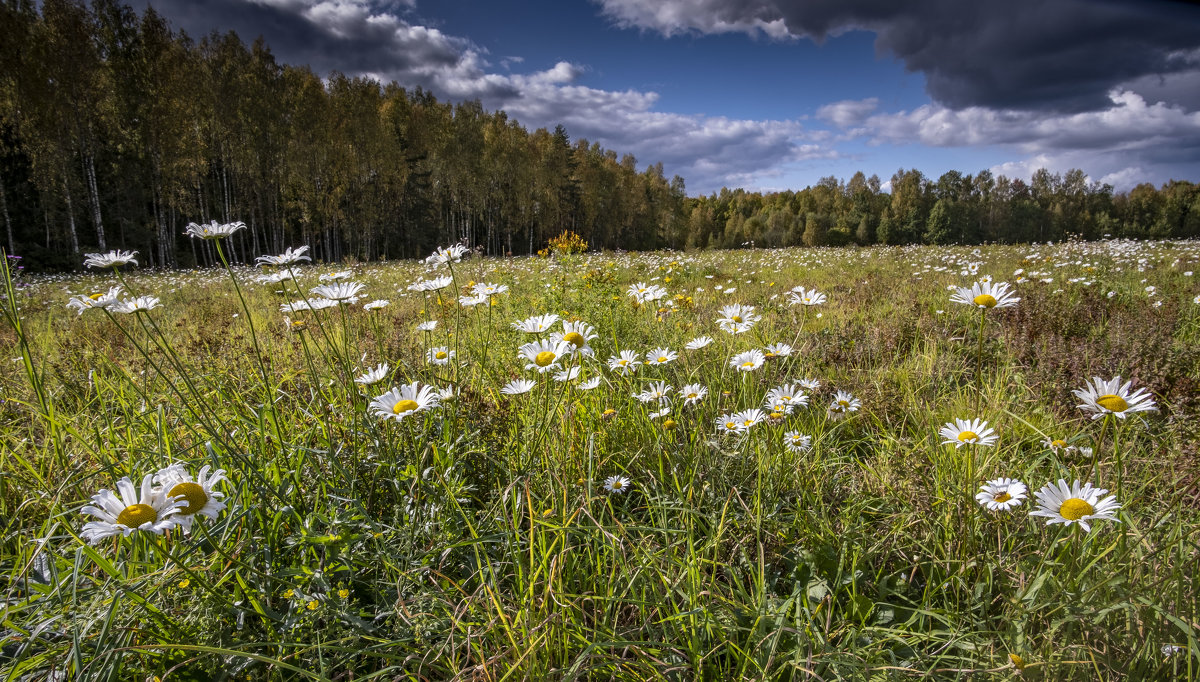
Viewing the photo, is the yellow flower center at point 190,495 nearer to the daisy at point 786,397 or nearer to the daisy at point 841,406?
the daisy at point 786,397

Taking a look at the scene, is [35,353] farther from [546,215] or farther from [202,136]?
[546,215]

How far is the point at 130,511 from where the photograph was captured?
2.85 feet

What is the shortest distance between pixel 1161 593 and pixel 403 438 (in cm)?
202

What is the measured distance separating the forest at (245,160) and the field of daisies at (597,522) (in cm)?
1075

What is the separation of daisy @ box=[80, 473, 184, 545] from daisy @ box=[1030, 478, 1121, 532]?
5.46 feet

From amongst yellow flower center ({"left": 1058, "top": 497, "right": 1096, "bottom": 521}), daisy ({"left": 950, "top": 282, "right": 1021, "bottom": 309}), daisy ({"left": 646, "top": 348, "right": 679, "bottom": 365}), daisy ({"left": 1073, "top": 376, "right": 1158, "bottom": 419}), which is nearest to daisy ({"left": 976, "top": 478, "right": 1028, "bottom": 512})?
yellow flower center ({"left": 1058, "top": 497, "right": 1096, "bottom": 521})

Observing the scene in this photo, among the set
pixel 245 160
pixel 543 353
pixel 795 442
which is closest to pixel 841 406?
pixel 795 442

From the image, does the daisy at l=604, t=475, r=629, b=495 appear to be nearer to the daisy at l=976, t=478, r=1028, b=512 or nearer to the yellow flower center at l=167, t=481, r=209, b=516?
the daisy at l=976, t=478, r=1028, b=512

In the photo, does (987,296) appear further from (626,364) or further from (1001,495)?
(626,364)

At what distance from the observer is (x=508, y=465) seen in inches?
65.7

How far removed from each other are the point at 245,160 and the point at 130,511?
27.9 m

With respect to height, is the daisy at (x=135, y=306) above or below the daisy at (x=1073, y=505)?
above

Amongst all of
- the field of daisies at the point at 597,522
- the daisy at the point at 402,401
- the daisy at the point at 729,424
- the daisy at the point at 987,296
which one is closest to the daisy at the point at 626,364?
the field of daisies at the point at 597,522

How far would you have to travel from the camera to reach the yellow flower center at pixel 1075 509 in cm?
99
